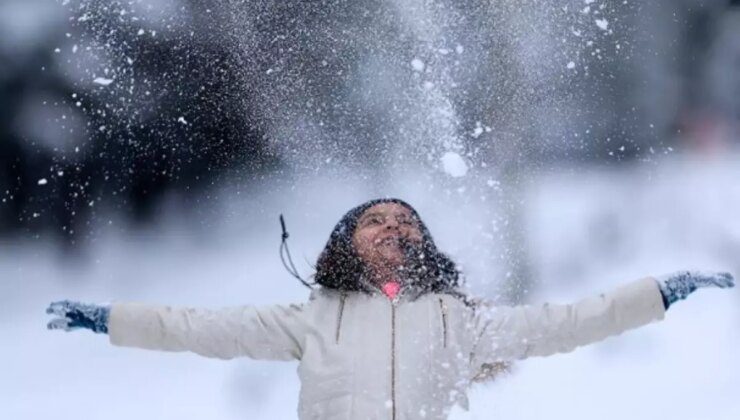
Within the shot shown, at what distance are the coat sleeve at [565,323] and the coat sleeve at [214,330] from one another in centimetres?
61

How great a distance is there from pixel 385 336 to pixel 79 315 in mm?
975

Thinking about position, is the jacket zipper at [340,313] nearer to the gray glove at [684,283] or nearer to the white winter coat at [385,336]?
the white winter coat at [385,336]

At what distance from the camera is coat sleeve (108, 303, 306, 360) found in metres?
2.75

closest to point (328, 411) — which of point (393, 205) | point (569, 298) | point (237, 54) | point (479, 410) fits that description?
point (393, 205)

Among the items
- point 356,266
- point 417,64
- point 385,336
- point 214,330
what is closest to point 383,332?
point 385,336

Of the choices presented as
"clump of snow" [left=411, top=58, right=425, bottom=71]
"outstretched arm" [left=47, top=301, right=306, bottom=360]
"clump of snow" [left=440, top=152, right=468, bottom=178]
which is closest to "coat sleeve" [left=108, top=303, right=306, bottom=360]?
"outstretched arm" [left=47, top=301, right=306, bottom=360]

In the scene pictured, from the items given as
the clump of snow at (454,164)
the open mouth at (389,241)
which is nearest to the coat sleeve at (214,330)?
the open mouth at (389,241)

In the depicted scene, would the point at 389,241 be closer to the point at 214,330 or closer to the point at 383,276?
the point at 383,276

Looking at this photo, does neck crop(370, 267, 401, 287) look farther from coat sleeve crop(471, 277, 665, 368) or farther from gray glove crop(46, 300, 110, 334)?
gray glove crop(46, 300, 110, 334)

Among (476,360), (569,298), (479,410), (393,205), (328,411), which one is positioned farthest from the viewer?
(569,298)

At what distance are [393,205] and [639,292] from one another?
94cm

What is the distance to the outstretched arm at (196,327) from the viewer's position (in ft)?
9.01

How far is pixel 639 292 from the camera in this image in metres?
2.78

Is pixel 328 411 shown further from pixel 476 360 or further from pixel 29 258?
pixel 29 258
